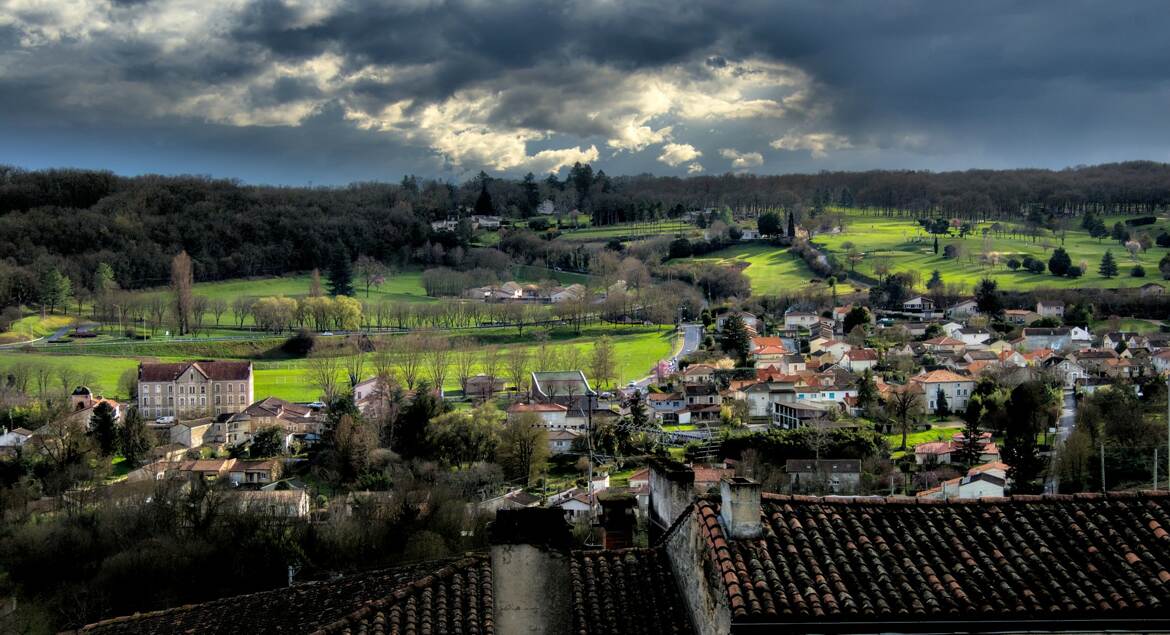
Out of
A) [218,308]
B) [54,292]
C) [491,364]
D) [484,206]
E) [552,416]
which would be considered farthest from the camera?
[484,206]

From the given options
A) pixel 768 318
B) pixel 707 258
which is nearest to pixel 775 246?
pixel 707 258

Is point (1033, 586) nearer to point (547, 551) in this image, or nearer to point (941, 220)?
point (547, 551)

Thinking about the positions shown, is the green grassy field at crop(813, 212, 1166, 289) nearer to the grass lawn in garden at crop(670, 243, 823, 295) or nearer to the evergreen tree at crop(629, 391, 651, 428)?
the grass lawn in garden at crop(670, 243, 823, 295)

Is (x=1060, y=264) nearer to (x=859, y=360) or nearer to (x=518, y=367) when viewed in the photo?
(x=859, y=360)

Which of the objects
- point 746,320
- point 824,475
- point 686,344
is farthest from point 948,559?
point 746,320

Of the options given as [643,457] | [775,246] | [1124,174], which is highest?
[1124,174]

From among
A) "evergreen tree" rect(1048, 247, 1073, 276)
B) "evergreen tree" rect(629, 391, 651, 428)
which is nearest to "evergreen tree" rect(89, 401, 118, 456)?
"evergreen tree" rect(629, 391, 651, 428)

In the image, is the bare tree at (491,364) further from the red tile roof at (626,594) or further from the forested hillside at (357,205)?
the red tile roof at (626,594)

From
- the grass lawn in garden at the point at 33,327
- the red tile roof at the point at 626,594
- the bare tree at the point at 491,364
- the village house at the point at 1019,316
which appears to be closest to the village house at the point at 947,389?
the bare tree at the point at 491,364
